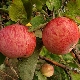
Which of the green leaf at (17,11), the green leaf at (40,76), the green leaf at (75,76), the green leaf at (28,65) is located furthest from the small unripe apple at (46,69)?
the green leaf at (17,11)

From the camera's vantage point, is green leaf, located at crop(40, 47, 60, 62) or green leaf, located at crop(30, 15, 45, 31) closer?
green leaf, located at crop(30, 15, 45, 31)

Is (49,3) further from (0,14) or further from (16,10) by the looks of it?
(0,14)

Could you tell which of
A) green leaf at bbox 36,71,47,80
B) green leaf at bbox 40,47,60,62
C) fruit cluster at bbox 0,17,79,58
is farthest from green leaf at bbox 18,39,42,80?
green leaf at bbox 36,71,47,80

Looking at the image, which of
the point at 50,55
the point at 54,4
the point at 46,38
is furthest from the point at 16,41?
the point at 50,55

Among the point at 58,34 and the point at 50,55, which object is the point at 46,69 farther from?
the point at 58,34

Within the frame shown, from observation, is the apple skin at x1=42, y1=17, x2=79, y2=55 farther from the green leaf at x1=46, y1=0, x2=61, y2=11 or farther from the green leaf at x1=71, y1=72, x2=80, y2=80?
the green leaf at x1=71, y1=72, x2=80, y2=80

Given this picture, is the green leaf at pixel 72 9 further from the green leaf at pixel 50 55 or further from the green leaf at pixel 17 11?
the green leaf at pixel 50 55
